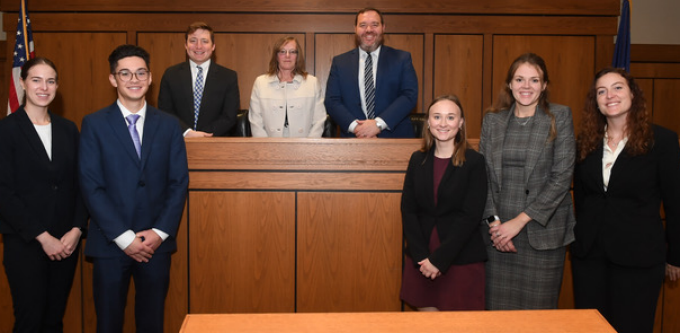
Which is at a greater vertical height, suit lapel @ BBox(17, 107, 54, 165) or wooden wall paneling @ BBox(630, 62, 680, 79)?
wooden wall paneling @ BBox(630, 62, 680, 79)

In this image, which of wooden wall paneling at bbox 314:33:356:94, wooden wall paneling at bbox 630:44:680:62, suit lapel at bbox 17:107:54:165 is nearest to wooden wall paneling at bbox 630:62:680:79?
wooden wall paneling at bbox 630:44:680:62

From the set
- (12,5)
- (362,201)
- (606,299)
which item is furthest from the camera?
(12,5)

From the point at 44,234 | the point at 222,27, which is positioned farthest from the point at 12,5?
the point at 44,234

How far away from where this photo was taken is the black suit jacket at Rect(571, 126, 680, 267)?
2.51 metres

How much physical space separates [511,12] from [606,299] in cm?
406

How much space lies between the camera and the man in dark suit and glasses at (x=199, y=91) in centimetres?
392

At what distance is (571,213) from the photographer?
9.11 ft

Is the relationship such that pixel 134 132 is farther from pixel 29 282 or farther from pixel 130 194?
pixel 29 282

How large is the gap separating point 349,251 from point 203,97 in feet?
5.34

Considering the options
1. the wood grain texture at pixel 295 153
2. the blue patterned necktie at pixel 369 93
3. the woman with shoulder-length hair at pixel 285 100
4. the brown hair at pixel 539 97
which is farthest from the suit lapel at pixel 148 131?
the brown hair at pixel 539 97

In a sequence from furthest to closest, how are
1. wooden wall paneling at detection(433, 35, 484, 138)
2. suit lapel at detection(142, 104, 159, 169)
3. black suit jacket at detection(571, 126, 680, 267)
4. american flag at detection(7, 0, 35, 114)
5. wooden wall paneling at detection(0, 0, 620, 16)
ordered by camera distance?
1. wooden wall paneling at detection(433, 35, 484, 138)
2. wooden wall paneling at detection(0, 0, 620, 16)
3. american flag at detection(7, 0, 35, 114)
4. suit lapel at detection(142, 104, 159, 169)
5. black suit jacket at detection(571, 126, 680, 267)

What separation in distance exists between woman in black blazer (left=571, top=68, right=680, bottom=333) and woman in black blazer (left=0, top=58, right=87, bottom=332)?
2586mm

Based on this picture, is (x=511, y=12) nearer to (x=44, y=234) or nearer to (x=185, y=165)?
(x=185, y=165)

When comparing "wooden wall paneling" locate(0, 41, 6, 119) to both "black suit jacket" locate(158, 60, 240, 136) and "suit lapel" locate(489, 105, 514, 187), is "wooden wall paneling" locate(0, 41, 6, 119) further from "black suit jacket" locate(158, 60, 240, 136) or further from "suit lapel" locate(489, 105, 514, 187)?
"suit lapel" locate(489, 105, 514, 187)
